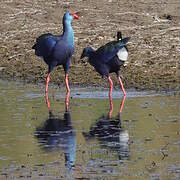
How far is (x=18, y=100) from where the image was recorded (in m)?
16.4

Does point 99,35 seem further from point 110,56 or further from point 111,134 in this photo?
point 111,134

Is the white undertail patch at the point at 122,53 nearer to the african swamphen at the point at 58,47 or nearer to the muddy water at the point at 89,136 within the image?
the muddy water at the point at 89,136

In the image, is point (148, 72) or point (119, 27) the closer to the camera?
point (148, 72)

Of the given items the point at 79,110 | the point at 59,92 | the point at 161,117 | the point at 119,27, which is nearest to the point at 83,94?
the point at 59,92

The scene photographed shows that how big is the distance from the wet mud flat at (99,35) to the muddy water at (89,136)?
167cm

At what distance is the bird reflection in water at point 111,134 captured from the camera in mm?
11859

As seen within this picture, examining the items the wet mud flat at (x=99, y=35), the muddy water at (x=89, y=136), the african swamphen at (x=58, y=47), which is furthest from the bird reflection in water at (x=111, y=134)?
the wet mud flat at (x=99, y=35)

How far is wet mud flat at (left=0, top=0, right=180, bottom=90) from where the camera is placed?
18531 mm

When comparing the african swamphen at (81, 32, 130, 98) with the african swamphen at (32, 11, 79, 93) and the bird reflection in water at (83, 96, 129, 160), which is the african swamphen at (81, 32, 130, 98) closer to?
the african swamphen at (32, 11, 79, 93)

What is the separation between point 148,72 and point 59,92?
2217mm

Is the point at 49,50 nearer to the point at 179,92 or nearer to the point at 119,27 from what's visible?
the point at 179,92

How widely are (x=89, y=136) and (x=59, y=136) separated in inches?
16.9

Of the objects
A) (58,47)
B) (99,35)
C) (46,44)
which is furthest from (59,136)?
(99,35)

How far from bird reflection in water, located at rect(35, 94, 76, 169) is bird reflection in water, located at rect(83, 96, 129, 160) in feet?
1.03
